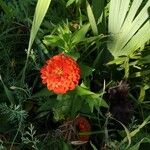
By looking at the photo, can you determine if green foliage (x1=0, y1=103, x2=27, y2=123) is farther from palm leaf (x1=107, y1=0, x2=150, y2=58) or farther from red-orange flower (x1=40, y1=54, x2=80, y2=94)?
palm leaf (x1=107, y1=0, x2=150, y2=58)

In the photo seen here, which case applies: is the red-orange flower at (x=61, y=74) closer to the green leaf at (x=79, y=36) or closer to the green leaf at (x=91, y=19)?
the green leaf at (x=79, y=36)

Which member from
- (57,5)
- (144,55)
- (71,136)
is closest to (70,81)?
(71,136)

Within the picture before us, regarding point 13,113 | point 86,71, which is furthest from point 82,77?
point 13,113

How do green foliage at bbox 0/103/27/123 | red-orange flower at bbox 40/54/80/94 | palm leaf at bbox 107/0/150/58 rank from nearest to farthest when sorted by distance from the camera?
red-orange flower at bbox 40/54/80/94
green foliage at bbox 0/103/27/123
palm leaf at bbox 107/0/150/58

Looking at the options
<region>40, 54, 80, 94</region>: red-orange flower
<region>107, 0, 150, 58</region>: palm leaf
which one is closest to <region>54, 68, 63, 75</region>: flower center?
<region>40, 54, 80, 94</region>: red-orange flower

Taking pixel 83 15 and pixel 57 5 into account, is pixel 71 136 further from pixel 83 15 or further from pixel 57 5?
pixel 57 5

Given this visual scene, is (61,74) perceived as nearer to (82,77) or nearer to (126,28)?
(82,77)
